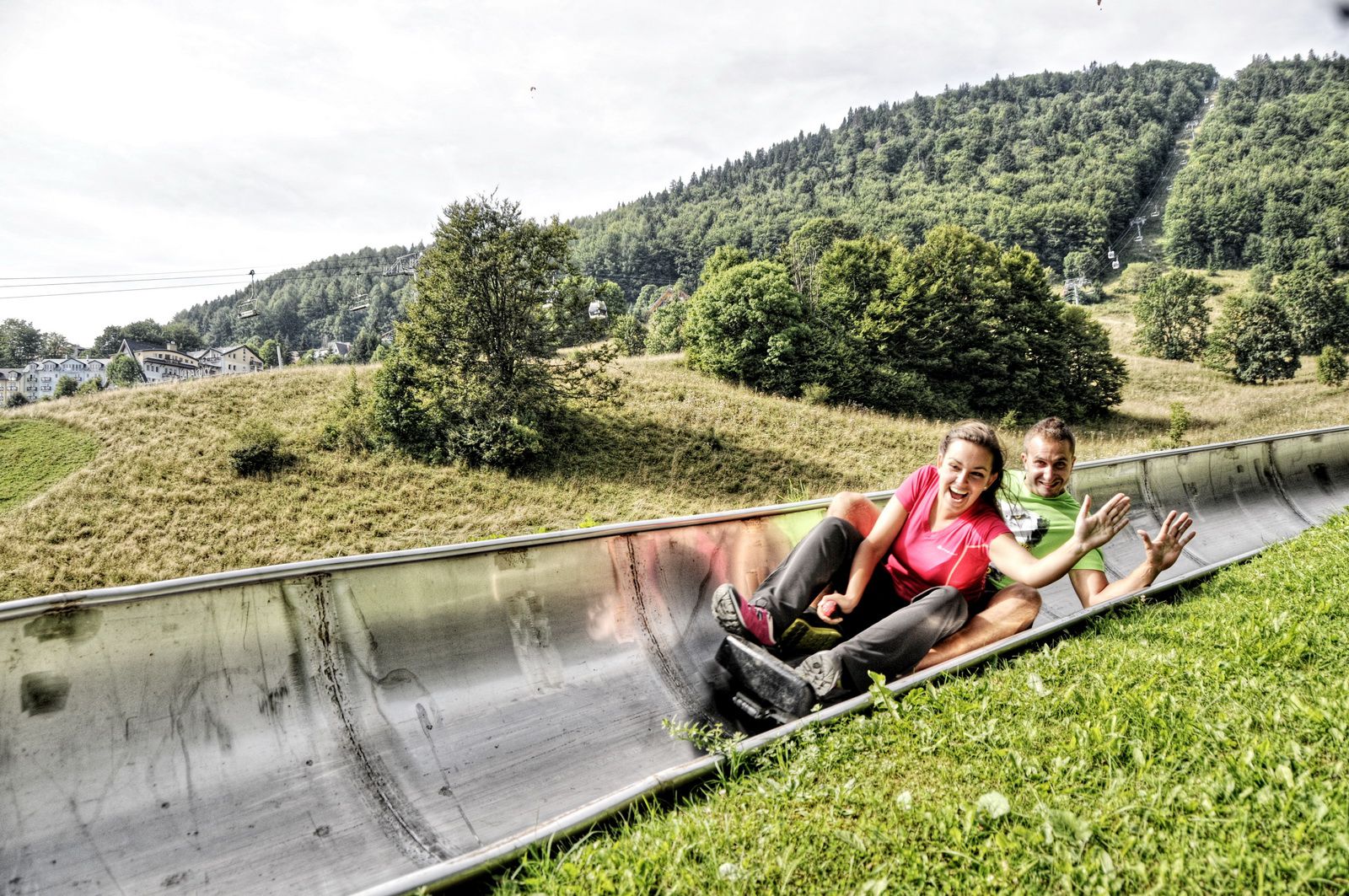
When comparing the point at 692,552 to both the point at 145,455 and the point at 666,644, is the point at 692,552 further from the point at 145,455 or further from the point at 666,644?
the point at 145,455

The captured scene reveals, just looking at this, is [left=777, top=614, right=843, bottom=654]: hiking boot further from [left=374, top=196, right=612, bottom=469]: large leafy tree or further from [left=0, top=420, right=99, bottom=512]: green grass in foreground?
[left=0, top=420, right=99, bottom=512]: green grass in foreground

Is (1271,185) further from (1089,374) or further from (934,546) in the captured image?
(934,546)

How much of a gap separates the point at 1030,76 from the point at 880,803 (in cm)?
21430

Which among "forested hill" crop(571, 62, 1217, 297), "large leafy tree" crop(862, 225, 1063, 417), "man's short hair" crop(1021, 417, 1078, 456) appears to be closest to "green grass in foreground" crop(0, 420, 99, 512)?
"man's short hair" crop(1021, 417, 1078, 456)

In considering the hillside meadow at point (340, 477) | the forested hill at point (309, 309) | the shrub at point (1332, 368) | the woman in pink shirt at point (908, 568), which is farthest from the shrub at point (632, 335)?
the forested hill at point (309, 309)

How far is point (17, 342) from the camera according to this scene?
236 feet

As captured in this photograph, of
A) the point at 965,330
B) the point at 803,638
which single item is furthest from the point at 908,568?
the point at 965,330

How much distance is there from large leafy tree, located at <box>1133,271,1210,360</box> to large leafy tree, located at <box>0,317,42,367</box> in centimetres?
10696

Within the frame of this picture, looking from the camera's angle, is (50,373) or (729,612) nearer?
(729,612)

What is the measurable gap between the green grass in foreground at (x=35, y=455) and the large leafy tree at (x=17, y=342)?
71.1 m

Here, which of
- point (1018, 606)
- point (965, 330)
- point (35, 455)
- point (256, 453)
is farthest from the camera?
point (965, 330)

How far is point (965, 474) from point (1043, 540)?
1.15 m

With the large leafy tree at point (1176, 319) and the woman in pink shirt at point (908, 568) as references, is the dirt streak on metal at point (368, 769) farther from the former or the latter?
the large leafy tree at point (1176, 319)

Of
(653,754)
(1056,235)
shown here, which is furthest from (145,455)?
(1056,235)
